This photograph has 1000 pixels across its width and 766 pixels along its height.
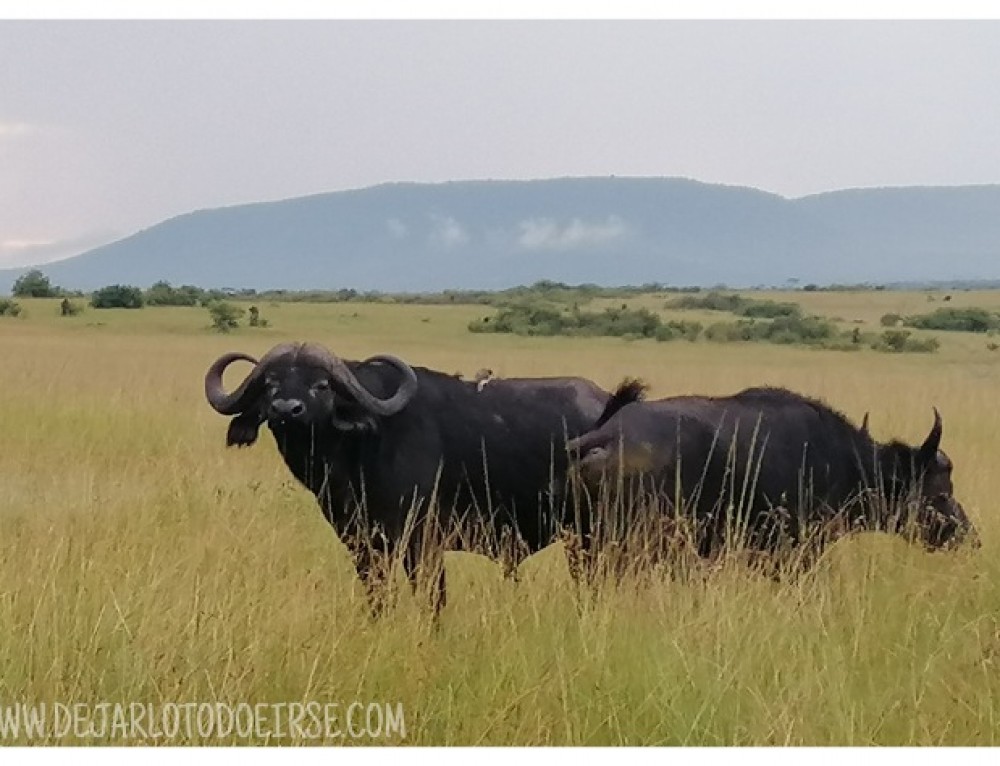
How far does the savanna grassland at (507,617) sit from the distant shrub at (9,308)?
0.60 metres

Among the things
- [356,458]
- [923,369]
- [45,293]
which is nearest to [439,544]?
[356,458]

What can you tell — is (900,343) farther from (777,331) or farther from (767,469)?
(767,469)

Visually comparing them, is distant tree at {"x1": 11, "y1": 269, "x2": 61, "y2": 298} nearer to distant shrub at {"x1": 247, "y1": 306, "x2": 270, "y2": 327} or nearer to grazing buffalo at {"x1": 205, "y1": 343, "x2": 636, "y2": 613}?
distant shrub at {"x1": 247, "y1": 306, "x2": 270, "y2": 327}

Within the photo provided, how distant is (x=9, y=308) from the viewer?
7797mm

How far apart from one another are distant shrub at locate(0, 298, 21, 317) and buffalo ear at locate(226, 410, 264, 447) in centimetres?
280

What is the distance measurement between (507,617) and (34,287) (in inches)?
133

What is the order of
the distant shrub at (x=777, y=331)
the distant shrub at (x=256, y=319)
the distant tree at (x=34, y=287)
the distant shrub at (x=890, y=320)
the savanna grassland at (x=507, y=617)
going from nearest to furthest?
the savanna grassland at (x=507, y=617) → the distant tree at (x=34, y=287) → the distant shrub at (x=256, y=319) → the distant shrub at (x=890, y=320) → the distant shrub at (x=777, y=331)

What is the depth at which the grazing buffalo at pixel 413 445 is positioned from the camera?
5344 mm

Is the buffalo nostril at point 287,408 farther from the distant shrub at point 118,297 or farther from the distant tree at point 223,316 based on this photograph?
the distant shrub at point 118,297

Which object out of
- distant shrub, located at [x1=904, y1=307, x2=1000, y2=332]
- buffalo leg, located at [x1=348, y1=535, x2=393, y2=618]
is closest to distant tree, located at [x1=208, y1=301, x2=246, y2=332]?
buffalo leg, located at [x1=348, y1=535, x2=393, y2=618]

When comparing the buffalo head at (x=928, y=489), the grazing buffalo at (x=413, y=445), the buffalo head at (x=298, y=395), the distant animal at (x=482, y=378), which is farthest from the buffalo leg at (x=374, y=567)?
the buffalo head at (x=928, y=489)

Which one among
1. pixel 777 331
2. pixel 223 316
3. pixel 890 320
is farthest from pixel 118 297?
pixel 890 320

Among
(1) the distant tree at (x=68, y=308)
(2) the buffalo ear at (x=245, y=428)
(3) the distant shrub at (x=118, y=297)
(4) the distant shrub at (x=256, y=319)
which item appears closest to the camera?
(2) the buffalo ear at (x=245, y=428)

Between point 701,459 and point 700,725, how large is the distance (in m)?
1.89
